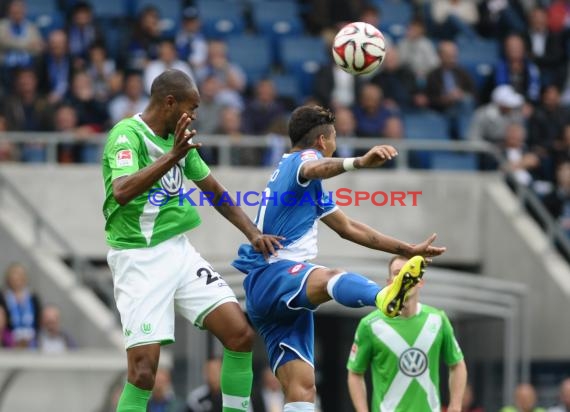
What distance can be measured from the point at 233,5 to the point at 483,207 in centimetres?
478

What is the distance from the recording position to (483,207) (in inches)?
810

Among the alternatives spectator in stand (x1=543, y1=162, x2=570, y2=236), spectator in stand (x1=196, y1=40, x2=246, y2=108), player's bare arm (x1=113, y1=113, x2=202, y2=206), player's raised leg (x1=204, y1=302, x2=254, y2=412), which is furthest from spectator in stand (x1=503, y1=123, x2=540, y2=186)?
player's bare arm (x1=113, y1=113, x2=202, y2=206)

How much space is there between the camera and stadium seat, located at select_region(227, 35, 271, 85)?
21391mm

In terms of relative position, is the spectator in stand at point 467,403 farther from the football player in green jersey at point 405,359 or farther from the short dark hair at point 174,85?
the short dark hair at point 174,85

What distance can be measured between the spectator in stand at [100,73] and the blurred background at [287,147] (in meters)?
0.03

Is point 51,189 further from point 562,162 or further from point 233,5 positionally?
point 562,162

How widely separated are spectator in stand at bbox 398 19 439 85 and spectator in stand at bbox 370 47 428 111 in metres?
0.39

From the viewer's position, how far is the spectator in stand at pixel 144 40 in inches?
813

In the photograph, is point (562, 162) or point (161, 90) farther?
point (562, 162)

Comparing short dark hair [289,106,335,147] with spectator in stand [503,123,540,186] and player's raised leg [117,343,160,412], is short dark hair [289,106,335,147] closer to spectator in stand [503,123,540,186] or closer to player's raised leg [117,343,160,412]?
player's raised leg [117,343,160,412]

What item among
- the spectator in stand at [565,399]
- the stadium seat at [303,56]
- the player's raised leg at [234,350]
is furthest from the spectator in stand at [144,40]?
the player's raised leg at [234,350]

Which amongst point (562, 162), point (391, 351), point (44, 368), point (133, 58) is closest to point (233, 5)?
point (133, 58)

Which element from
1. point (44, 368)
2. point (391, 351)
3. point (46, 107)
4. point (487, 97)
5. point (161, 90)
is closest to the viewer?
point (161, 90)

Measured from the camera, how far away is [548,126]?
20.9m
